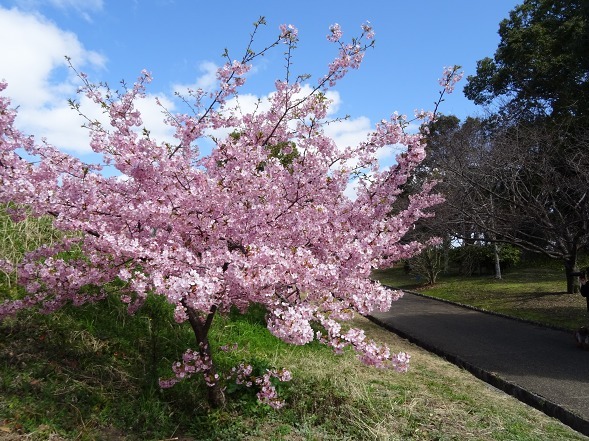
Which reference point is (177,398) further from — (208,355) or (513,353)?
(513,353)

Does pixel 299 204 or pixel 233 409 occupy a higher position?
pixel 299 204

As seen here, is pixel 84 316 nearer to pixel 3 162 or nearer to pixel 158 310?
pixel 158 310

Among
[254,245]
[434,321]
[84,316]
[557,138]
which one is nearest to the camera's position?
[254,245]

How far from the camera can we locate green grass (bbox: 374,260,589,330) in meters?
11.7

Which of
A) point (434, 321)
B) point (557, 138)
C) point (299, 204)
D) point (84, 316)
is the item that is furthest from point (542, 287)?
point (84, 316)

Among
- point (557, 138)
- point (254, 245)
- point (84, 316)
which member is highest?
point (557, 138)

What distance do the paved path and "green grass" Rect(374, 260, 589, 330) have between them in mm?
950

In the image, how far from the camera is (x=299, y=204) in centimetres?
497

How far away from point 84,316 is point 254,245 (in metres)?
3.29

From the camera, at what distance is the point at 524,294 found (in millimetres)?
15422

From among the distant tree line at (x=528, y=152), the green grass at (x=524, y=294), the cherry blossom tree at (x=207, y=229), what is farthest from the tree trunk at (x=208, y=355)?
the green grass at (x=524, y=294)

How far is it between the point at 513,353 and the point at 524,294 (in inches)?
334

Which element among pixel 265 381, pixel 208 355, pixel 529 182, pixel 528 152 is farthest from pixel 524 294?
pixel 208 355

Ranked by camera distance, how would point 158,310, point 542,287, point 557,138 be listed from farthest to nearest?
point 542,287 < point 557,138 < point 158,310
